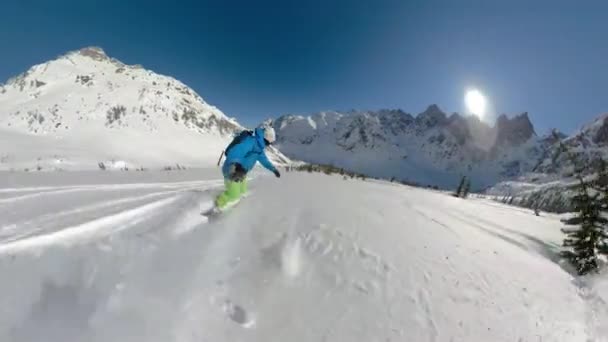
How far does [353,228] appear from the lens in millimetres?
6469

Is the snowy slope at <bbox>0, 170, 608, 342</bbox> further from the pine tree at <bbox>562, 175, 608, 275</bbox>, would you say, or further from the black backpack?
the black backpack

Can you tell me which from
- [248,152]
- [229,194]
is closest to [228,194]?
[229,194]

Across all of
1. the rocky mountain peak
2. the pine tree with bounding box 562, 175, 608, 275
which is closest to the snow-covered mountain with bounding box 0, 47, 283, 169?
the rocky mountain peak

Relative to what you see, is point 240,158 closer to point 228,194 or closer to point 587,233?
point 228,194

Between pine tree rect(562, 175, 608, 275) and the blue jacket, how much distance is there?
7.06 metres

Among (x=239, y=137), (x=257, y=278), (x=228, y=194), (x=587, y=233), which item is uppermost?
(x=239, y=137)

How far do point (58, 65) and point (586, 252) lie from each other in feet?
417

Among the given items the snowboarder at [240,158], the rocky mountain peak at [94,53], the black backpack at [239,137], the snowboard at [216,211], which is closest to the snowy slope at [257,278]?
the snowboard at [216,211]

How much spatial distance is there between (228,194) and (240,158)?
908mm

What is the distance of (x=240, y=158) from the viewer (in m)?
Result: 7.51

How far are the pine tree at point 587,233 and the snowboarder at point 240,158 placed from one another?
23.1ft

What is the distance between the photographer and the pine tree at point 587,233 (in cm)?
637

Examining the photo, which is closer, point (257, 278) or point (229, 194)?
point (257, 278)

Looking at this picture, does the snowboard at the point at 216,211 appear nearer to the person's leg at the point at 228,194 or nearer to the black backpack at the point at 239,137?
the person's leg at the point at 228,194
